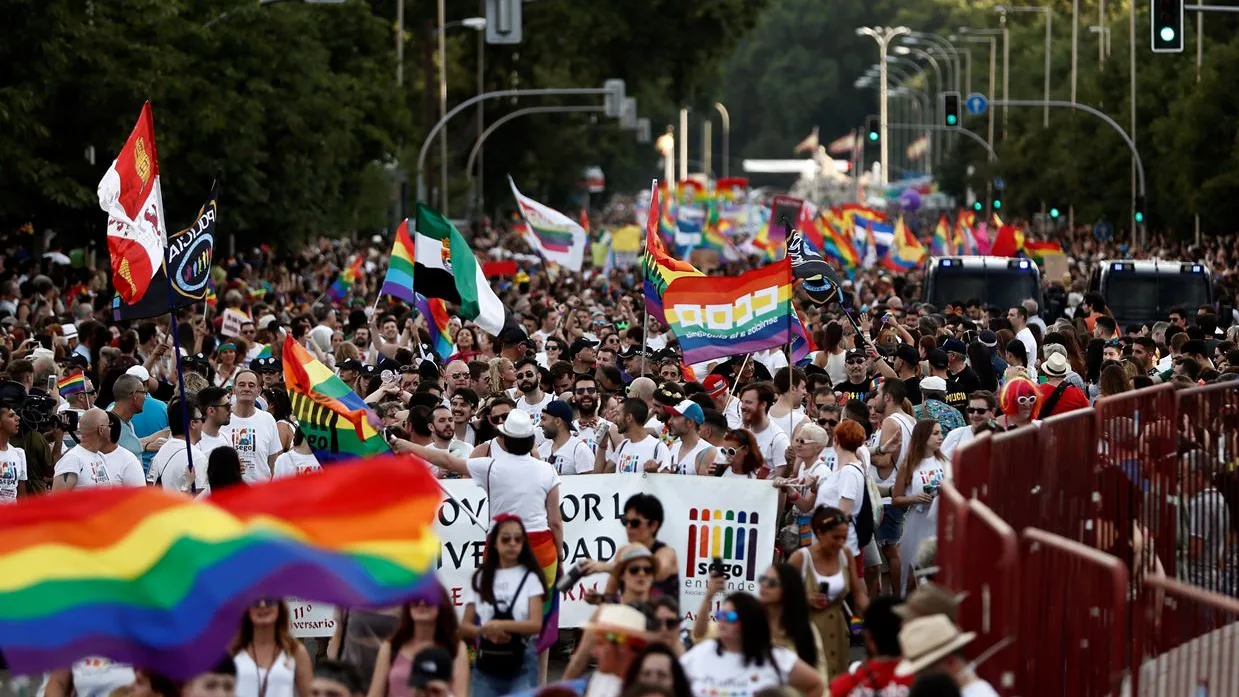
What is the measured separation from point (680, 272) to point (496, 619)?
25.0 ft

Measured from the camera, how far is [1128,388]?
14.9 m

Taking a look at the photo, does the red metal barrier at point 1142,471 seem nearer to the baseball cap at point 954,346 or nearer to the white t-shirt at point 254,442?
the white t-shirt at point 254,442

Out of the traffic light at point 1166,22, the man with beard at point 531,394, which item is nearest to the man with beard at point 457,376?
the man with beard at point 531,394

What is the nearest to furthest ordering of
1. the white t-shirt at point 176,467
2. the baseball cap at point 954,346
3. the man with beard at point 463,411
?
the white t-shirt at point 176,467 < the man with beard at point 463,411 < the baseball cap at point 954,346

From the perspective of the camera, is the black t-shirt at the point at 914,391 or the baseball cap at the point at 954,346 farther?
the baseball cap at the point at 954,346

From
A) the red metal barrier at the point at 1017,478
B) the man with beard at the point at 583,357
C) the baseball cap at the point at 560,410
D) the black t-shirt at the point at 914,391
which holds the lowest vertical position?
the man with beard at the point at 583,357

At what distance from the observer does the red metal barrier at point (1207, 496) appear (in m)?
12.2

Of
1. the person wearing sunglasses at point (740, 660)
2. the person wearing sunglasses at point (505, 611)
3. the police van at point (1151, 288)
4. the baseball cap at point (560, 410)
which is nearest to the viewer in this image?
the person wearing sunglasses at point (740, 660)

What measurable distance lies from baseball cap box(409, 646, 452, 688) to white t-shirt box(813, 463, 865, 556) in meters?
4.26

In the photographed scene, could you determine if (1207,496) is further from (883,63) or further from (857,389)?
(883,63)

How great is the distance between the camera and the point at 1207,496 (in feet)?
40.1

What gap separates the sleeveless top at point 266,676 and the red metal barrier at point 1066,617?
2666 mm

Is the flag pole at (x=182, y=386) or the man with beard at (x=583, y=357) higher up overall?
the flag pole at (x=182, y=386)

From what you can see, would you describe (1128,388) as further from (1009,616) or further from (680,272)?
(1009,616)
